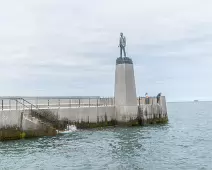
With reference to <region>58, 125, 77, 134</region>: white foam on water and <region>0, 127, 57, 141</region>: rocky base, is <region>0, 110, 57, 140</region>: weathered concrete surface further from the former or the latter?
<region>58, 125, 77, 134</region>: white foam on water

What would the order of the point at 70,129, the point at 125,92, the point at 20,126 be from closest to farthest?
the point at 20,126
the point at 70,129
the point at 125,92

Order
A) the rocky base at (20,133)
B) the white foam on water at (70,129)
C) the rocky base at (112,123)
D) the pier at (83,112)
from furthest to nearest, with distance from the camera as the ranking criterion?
the rocky base at (112,123)
the white foam on water at (70,129)
the pier at (83,112)
the rocky base at (20,133)

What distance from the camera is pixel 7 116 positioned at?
24891mm

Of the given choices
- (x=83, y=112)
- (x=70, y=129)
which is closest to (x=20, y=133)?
(x=70, y=129)

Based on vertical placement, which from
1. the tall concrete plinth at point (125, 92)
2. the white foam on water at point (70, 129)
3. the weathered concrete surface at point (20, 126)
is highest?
the tall concrete plinth at point (125, 92)

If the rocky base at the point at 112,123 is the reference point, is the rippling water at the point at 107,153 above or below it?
below

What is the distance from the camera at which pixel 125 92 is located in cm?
3469

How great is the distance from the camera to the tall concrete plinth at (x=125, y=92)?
114 feet

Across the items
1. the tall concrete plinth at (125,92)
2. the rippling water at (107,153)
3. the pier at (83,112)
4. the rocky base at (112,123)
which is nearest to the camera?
the rippling water at (107,153)

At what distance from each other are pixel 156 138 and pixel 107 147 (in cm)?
643

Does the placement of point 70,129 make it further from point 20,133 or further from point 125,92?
point 125,92

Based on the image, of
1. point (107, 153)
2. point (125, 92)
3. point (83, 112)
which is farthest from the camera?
point (125, 92)

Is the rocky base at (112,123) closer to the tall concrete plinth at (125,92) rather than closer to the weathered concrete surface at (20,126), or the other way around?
the tall concrete plinth at (125,92)

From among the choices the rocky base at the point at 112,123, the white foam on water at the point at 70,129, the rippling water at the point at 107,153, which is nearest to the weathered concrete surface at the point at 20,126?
the rippling water at the point at 107,153
